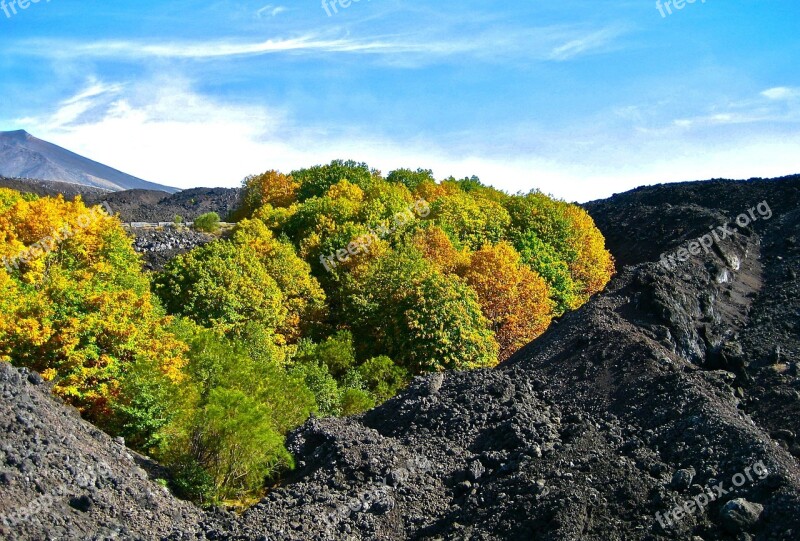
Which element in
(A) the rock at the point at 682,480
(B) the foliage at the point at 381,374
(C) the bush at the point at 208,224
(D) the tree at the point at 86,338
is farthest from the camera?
(C) the bush at the point at 208,224

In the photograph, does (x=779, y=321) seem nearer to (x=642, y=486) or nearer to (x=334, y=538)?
(x=642, y=486)

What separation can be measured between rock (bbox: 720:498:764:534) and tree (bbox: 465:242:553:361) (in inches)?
1024

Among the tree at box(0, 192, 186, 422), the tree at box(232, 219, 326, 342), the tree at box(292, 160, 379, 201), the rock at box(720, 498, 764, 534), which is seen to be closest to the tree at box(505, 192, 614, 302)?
the tree at box(292, 160, 379, 201)

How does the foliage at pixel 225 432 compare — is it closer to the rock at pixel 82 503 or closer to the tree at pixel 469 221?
the rock at pixel 82 503

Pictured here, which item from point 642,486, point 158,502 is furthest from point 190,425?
point 642,486

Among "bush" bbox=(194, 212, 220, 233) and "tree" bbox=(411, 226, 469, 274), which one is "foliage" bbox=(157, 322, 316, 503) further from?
"bush" bbox=(194, 212, 220, 233)

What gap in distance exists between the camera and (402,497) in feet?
79.1

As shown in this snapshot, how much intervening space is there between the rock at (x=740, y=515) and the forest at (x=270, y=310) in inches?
508

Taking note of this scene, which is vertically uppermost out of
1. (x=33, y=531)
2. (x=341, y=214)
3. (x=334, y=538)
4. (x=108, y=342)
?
(x=341, y=214)

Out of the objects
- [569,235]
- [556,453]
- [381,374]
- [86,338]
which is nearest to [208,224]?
[569,235]

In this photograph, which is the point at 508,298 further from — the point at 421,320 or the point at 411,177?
the point at 411,177

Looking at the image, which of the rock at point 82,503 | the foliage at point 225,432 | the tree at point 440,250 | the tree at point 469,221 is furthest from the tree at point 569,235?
the rock at point 82,503

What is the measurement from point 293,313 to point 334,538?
26.6 metres

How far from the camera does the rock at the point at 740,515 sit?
2006 centimetres
